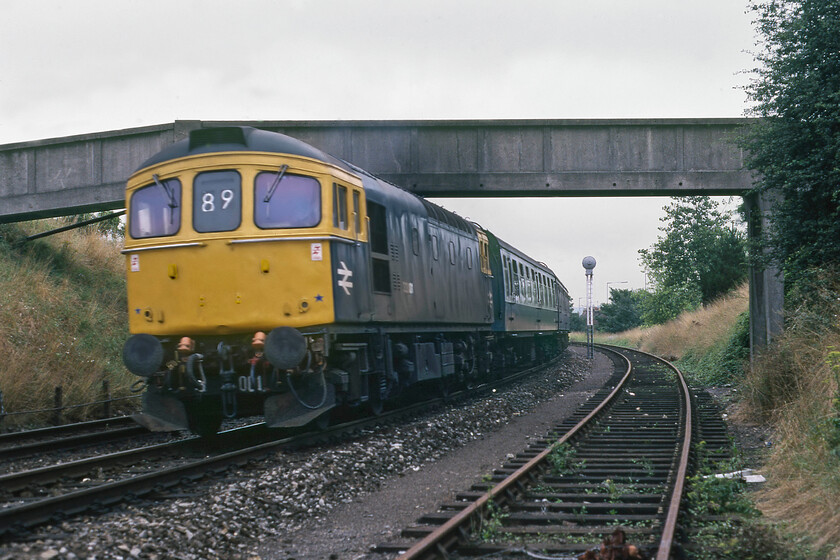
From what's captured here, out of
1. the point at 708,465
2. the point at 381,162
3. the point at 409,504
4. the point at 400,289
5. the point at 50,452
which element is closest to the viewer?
the point at 409,504

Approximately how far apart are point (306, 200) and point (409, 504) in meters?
3.75

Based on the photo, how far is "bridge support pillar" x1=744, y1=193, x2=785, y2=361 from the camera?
17.9 meters

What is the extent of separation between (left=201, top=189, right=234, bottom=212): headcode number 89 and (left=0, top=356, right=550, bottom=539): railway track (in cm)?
270

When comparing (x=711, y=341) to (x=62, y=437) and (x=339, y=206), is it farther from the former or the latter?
(x=62, y=437)

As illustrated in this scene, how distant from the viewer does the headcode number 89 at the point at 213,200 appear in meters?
9.51

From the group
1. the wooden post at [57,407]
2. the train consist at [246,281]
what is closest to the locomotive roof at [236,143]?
the train consist at [246,281]

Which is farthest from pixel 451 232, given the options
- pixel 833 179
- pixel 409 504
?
pixel 409 504

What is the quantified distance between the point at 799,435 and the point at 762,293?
1116 cm

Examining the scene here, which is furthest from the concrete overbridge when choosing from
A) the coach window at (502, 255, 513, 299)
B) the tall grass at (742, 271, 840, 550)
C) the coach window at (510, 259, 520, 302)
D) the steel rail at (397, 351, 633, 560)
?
the steel rail at (397, 351, 633, 560)

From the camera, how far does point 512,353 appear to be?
22.9m

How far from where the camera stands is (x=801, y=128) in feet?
43.5

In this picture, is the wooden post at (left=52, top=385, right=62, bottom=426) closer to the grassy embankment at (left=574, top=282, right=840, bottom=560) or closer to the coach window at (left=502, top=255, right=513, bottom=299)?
the grassy embankment at (left=574, top=282, right=840, bottom=560)

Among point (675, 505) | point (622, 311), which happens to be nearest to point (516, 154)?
point (675, 505)

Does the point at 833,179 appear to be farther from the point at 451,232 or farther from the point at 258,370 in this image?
the point at 258,370
